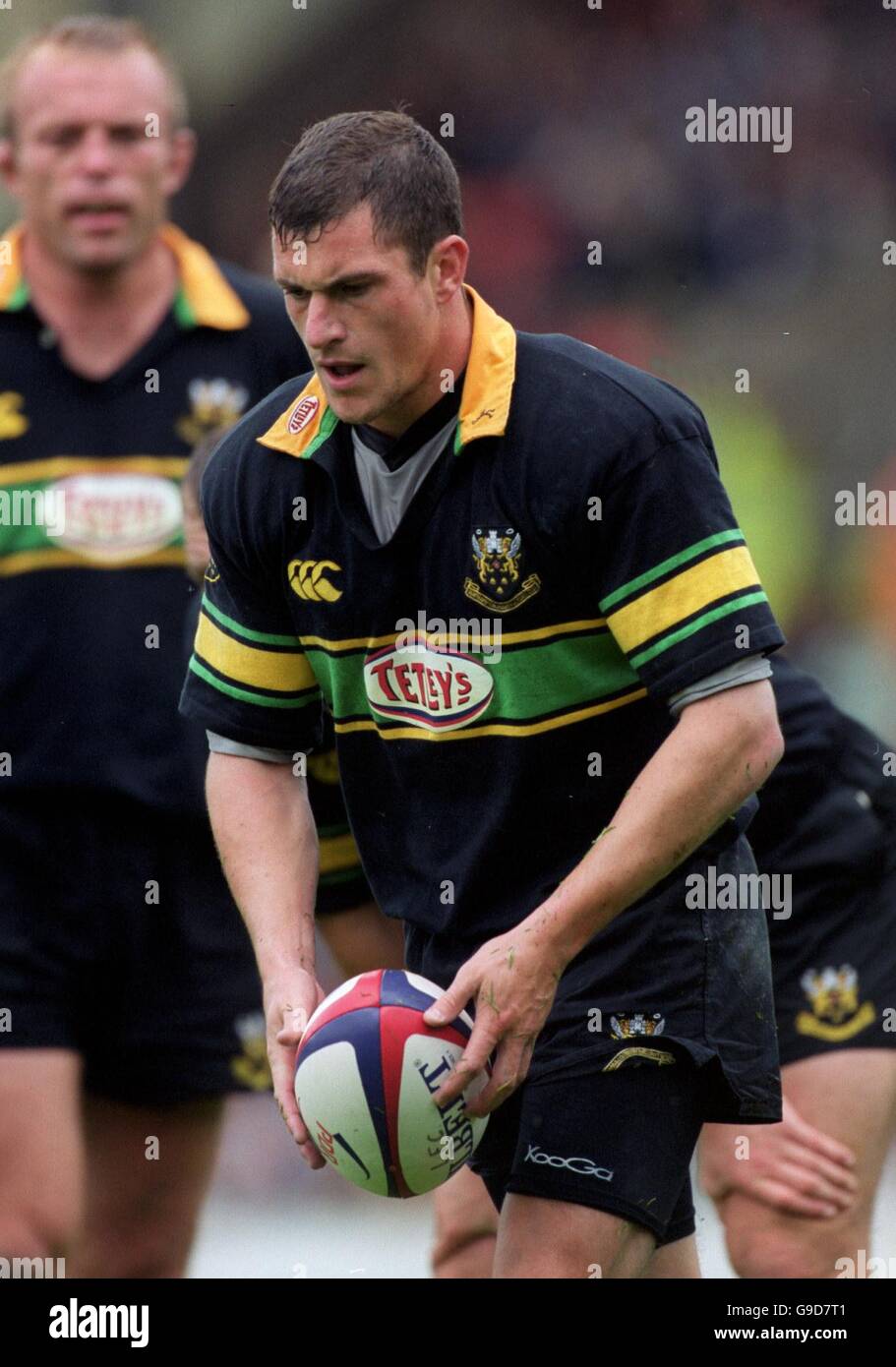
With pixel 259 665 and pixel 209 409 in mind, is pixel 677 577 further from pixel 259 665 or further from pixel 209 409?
pixel 209 409

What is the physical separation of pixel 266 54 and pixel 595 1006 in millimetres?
6578

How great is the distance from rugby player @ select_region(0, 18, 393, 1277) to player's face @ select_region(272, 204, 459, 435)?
1.90 metres

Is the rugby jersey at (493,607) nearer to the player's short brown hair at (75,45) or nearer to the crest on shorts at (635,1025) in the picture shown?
the crest on shorts at (635,1025)

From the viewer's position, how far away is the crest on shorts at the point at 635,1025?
11.2 ft

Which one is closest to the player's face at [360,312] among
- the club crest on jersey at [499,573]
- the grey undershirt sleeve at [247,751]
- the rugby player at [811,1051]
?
the club crest on jersey at [499,573]

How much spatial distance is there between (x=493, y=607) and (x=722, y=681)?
39 cm

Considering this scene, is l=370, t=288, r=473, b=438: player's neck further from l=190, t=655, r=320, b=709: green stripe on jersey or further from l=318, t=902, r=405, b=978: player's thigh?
l=318, t=902, r=405, b=978: player's thigh

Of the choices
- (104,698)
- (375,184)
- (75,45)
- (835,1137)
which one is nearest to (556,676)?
(375,184)

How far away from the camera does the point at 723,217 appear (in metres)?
9.10

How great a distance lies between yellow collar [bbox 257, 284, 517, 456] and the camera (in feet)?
11.0

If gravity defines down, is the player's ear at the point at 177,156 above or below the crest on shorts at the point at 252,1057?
above

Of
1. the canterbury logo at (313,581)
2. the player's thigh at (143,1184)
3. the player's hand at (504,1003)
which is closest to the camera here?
the player's hand at (504,1003)

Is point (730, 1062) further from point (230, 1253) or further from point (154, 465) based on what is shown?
point (230, 1253)

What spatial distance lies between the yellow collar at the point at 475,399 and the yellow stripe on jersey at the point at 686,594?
0.36m
